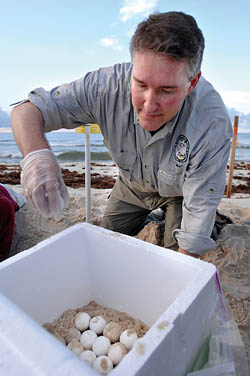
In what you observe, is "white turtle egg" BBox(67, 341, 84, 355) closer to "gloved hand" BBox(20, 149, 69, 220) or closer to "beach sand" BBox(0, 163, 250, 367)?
"gloved hand" BBox(20, 149, 69, 220)

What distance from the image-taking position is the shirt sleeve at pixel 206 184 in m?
1.57

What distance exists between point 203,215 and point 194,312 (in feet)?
2.92

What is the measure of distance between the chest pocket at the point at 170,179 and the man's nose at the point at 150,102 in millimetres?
511

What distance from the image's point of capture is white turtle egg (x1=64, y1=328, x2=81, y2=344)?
100 centimetres

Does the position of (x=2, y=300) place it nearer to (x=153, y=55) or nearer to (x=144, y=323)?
(x=144, y=323)

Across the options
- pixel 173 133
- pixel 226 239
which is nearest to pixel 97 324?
pixel 173 133

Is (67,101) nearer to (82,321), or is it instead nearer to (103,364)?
(82,321)

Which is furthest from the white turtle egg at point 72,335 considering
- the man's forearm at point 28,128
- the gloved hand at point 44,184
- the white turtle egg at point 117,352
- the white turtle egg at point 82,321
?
the man's forearm at point 28,128

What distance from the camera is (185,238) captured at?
63.9 inches

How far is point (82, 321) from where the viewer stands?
1.04 m

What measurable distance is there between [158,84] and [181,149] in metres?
0.53

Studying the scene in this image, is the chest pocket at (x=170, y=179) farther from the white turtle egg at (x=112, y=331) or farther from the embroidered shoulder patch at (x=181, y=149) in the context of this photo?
the white turtle egg at (x=112, y=331)

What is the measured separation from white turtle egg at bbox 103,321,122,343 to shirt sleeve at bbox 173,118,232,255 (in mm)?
747

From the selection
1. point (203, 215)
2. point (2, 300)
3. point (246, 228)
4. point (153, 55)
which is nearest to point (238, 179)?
point (246, 228)
